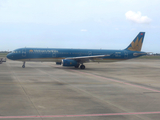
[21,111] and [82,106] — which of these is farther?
[82,106]

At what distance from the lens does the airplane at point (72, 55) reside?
33888mm

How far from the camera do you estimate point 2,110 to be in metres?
9.04

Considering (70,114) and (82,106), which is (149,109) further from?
(70,114)

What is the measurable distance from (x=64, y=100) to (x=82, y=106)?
157cm

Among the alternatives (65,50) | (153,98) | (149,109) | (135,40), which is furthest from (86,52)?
(149,109)

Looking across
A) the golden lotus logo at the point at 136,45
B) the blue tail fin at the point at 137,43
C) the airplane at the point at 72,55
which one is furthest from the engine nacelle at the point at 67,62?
the golden lotus logo at the point at 136,45

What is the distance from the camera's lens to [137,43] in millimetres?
39438

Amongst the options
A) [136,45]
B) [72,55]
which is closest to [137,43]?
[136,45]

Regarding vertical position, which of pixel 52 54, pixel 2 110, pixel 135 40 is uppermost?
pixel 135 40

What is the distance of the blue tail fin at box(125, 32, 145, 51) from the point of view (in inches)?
1554

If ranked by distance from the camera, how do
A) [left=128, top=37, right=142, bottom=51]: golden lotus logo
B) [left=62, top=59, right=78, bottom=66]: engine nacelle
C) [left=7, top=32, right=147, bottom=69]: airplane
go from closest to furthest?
[left=62, top=59, right=78, bottom=66]: engine nacelle → [left=7, top=32, right=147, bottom=69]: airplane → [left=128, top=37, right=142, bottom=51]: golden lotus logo

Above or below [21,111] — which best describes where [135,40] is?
above

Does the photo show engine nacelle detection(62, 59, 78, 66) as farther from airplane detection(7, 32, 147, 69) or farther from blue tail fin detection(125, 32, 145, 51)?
blue tail fin detection(125, 32, 145, 51)

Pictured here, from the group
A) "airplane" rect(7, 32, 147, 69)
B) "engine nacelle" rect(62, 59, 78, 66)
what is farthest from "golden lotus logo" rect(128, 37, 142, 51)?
"engine nacelle" rect(62, 59, 78, 66)
